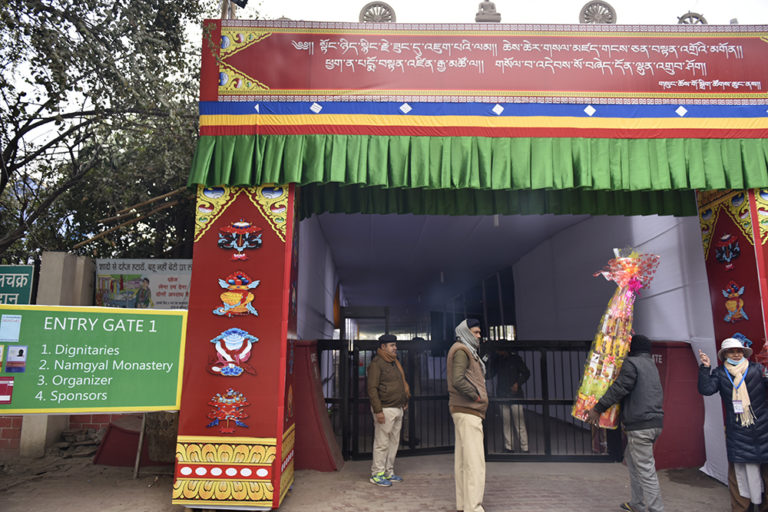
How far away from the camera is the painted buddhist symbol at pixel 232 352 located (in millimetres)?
4902

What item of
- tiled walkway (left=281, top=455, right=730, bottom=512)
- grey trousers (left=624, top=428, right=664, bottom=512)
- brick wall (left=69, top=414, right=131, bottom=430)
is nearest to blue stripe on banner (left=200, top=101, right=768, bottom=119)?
grey trousers (left=624, top=428, right=664, bottom=512)

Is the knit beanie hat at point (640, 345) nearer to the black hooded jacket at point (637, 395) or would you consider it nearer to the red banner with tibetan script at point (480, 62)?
the black hooded jacket at point (637, 395)

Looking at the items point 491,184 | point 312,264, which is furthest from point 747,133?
point 312,264

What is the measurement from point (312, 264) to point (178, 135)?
10.0 feet

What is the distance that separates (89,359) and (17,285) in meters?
3.96

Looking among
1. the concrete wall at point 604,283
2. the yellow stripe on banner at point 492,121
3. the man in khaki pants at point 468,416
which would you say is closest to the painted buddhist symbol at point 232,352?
the man in khaki pants at point 468,416

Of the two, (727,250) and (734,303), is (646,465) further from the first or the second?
(727,250)

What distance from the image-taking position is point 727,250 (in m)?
5.43

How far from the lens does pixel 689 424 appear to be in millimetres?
6422

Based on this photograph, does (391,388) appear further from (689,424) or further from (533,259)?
(533,259)

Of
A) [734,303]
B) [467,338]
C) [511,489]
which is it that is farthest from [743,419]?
[467,338]

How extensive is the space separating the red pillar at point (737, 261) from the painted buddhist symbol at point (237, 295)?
486 cm

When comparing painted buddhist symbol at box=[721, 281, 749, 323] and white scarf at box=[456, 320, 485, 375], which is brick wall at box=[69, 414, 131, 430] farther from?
painted buddhist symbol at box=[721, 281, 749, 323]

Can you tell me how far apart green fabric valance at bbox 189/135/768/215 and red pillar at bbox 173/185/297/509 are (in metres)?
0.29
